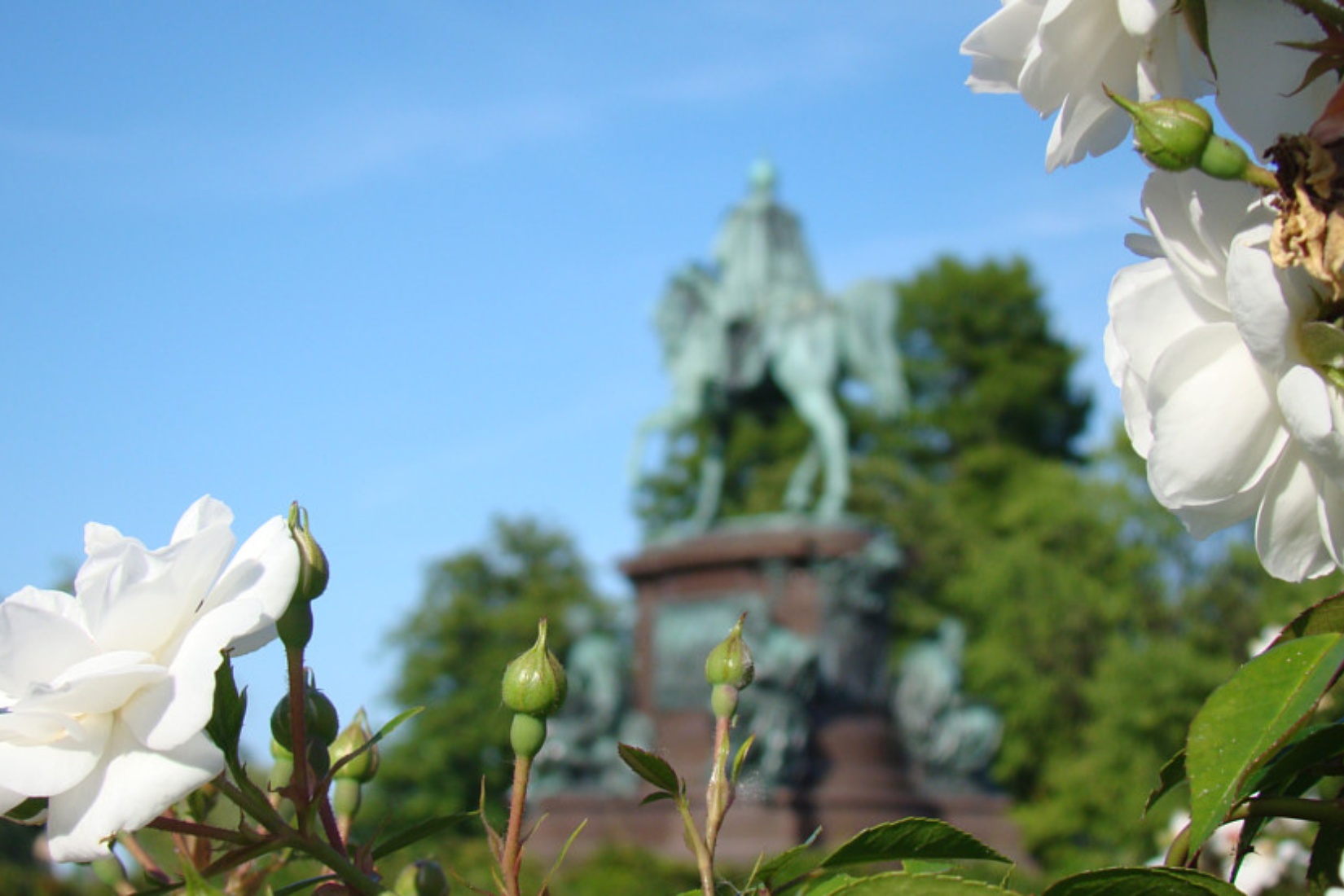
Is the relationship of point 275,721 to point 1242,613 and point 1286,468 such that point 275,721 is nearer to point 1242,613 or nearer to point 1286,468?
point 1286,468

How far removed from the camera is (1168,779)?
556 mm

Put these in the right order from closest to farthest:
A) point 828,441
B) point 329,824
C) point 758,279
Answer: point 329,824, point 828,441, point 758,279

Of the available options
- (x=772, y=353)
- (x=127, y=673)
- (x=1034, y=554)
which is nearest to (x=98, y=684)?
(x=127, y=673)

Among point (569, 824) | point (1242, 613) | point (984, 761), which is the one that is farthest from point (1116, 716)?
point (569, 824)

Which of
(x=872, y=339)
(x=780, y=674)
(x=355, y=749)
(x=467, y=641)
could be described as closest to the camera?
(x=355, y=749)

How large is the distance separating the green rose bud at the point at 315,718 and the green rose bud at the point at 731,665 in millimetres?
140

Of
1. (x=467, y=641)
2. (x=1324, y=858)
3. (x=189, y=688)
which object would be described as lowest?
(x=467, y=641)

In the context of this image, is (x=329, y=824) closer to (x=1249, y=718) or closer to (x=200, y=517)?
(x=200, y=517)

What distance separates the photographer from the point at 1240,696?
45 cm

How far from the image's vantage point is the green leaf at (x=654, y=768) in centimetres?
50

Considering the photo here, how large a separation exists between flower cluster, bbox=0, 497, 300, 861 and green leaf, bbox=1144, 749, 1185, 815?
1.00ft

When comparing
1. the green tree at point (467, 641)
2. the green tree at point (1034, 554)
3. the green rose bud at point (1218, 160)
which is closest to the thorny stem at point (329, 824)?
the green rose bud at point (1218, 160)

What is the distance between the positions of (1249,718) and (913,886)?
109 millimetres

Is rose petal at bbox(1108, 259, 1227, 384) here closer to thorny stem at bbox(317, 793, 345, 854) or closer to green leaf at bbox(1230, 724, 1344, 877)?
green leaf at bbox(1230, 724, 1344, 877)
